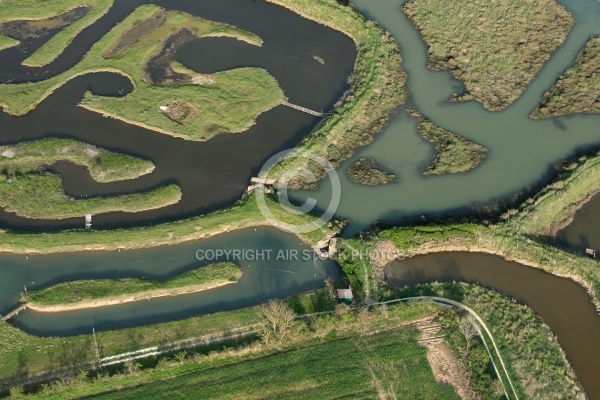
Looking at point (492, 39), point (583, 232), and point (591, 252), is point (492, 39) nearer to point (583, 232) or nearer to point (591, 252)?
point (583, 232)

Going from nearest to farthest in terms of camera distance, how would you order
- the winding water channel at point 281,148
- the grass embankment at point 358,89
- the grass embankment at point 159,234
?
1. the winding water channel at point 281,148
2. the grass embankment at point 159,234
3. the grass embankment at point 358,89

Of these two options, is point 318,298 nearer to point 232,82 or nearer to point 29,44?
point 232,82

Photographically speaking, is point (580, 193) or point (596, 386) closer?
point (596, 386)

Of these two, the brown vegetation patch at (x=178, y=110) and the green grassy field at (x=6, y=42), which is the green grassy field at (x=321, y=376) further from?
the green grassy field at (x=6, y=42)

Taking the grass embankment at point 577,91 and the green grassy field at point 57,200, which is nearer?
the green grassy field at point 57,200

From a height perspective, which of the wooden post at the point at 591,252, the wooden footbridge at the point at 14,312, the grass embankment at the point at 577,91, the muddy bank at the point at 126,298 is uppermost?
the grass embankment at the point at 577,91

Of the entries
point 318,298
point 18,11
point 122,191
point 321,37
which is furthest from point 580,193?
point 18,11
